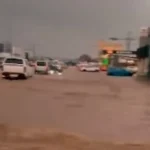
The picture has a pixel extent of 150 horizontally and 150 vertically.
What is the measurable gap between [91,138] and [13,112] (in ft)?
18.4

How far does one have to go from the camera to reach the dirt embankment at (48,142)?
33.1 ft

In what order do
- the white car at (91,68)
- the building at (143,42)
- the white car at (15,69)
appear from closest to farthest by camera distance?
1. the white car at (15,69)
2. the building at (143,42)
3. the white car at (91,68)

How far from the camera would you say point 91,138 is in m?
11.8

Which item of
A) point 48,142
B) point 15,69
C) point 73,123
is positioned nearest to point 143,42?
point 15,69

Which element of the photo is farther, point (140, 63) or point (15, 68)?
point (140, 63)

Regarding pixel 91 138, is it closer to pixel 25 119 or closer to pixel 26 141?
pixel 26 141

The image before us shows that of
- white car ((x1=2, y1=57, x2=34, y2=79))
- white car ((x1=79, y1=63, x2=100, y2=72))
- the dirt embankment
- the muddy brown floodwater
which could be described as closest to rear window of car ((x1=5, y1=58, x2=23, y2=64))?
white car ((x1=2, y1=57, x2=34, y2=79))

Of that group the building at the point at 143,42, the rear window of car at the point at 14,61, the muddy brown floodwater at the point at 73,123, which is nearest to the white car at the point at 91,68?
the building at the point at 143,42

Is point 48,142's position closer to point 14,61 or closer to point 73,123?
point 73,123

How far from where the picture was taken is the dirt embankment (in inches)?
397

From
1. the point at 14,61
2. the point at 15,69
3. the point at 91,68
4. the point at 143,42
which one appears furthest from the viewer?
the point at 91,68

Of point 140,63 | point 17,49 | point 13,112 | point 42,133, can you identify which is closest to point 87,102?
point 13,112

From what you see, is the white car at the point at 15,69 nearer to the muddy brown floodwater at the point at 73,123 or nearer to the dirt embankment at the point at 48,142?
the muddy brown floodwater at the point at 73,123

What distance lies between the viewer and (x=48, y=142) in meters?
10.7
